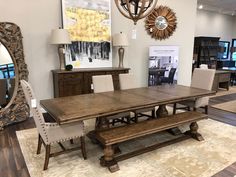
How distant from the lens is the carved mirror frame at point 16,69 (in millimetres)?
3605

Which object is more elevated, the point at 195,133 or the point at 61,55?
the point at 61,55

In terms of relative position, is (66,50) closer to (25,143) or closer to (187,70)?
(25,143)

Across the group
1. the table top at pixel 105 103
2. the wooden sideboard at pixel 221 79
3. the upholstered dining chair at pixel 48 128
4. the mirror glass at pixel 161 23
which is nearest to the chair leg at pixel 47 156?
the upholstered dining chair at pixel 48 128

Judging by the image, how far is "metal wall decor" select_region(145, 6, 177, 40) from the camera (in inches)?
215

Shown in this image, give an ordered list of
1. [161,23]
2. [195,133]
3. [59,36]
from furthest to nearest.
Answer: [161,23], [59,36], [195,133]

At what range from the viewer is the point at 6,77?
3781 mm

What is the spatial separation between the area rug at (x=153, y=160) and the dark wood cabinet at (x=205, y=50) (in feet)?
19.9

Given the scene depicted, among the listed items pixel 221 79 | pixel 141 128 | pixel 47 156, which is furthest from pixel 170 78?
pixel 47 156

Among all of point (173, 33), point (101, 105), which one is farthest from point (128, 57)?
point (101, 105)

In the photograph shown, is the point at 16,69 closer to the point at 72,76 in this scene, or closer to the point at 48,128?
the point at 72,76

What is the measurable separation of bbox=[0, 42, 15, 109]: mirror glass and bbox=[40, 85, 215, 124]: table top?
4.84 feet

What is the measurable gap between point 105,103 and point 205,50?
7605 mm

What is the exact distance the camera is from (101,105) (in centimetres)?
256

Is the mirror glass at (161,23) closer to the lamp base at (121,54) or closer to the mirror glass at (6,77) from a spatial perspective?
the lamp base at (121,54)
